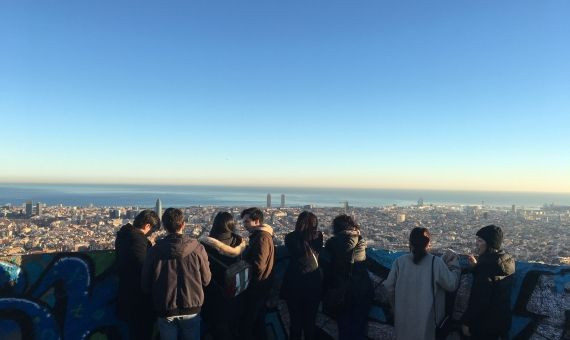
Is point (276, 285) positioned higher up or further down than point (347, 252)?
further down

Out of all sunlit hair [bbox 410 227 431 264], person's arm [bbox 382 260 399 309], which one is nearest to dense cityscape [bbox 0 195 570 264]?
person's arm [bbox 382 260 399 309]

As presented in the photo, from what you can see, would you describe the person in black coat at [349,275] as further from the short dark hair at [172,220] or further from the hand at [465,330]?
the short dark hair at [172,220]

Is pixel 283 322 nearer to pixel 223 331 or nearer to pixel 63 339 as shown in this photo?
pixel 223 331

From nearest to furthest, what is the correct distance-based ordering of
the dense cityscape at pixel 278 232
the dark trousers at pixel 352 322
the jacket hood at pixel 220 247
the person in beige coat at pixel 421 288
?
the person in beige coat at pixel 421 288 < the jacket hood at pixel 220 247 < the dark trousers at pixel 352 322 < the dense cityscape at pixel 278 232

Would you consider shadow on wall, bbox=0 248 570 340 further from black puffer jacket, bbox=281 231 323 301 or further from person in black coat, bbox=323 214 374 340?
black puffer jacket, bbox=281 231 323 301

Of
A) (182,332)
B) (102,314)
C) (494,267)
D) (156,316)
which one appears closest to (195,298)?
(182,332)

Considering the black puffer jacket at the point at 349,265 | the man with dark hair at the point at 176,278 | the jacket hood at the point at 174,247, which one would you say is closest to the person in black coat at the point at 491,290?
the black puffer jacket at the point at 349,265
